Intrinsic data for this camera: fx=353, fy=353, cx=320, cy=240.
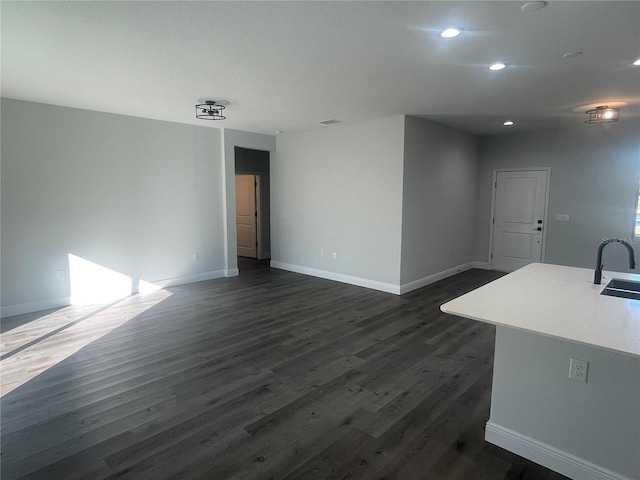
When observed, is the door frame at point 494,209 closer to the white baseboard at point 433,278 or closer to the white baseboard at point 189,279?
the white baseboard at point 433,278

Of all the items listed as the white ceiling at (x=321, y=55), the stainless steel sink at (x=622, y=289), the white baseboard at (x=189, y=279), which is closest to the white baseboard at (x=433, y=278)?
the white ceiling at (x=321, y=55)

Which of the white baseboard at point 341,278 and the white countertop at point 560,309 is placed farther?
the white baseboard at point 341,278

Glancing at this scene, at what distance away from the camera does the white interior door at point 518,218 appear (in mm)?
6477

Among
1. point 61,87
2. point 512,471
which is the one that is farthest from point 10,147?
point 512,471

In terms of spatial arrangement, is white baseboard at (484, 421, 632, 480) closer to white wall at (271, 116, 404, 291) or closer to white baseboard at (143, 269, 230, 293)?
white wall at (271, 116, 404, 291)

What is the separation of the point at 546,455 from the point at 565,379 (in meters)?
0.45

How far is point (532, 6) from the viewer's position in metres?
2.09

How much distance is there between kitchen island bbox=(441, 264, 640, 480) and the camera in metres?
1.65

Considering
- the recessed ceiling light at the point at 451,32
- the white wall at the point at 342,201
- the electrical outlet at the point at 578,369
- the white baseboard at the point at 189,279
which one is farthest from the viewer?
the white baseboard at the point at 189,279

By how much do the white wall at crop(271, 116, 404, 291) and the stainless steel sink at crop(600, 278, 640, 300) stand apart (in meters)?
2.90

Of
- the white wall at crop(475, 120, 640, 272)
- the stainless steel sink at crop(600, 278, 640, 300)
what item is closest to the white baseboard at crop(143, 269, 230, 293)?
the stainless steel sink at crop(600, 278, 640, 300)

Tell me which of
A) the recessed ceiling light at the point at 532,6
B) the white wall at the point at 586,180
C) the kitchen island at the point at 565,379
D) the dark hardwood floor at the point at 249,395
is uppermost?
the recessed ceiling light at the point at 532,6

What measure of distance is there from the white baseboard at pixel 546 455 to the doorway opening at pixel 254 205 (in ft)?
20.4

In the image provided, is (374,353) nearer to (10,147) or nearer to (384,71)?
(384,71)
